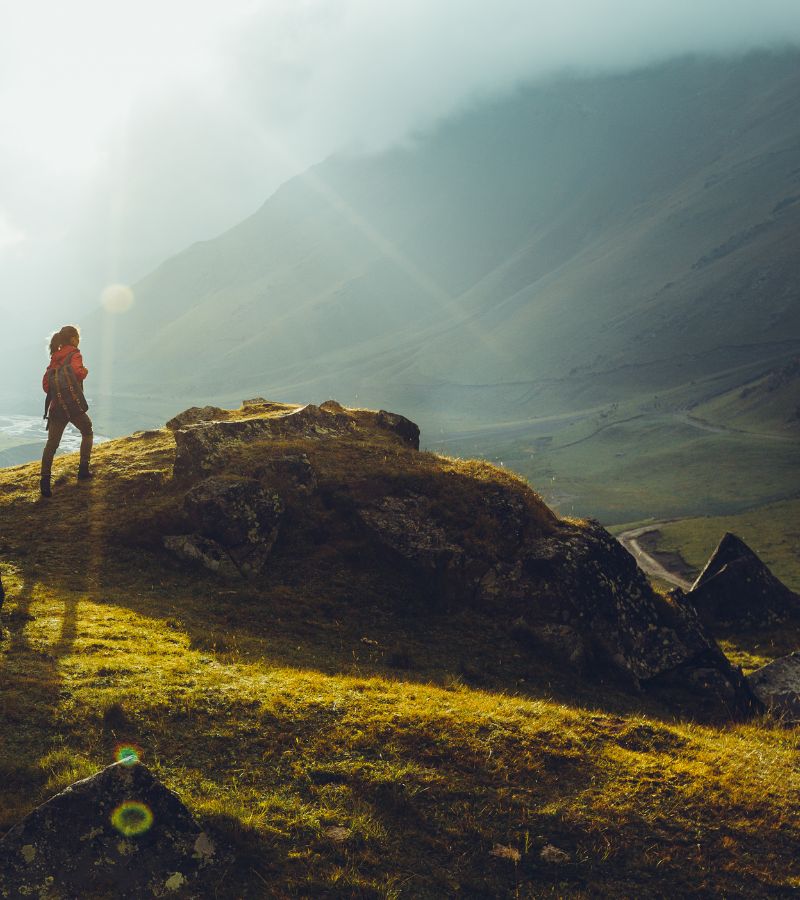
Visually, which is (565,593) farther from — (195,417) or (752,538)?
(752,538)

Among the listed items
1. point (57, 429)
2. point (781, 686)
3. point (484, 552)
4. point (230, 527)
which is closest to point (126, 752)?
point (230, 527)

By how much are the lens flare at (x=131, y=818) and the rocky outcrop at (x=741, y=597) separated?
23582mm

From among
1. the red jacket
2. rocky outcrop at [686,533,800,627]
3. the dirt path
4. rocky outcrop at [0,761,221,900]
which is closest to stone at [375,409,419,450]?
the red jacket

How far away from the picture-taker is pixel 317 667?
52.0ft

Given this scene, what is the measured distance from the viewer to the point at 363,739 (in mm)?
12172

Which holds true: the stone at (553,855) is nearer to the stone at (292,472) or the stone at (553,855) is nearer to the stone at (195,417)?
the stone at (292,472)

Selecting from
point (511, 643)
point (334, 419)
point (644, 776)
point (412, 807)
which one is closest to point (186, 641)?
point (412, 807)

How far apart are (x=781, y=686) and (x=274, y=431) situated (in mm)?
19184

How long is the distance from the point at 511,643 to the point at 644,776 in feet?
23.3

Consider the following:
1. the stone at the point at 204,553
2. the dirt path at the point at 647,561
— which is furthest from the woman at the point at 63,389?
the dirt path at the point at 647,561

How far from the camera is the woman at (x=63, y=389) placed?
75.5 feet

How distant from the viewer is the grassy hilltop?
32.5 feet

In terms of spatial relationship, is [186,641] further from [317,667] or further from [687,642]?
[687,642]

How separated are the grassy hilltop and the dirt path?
4140 inches
